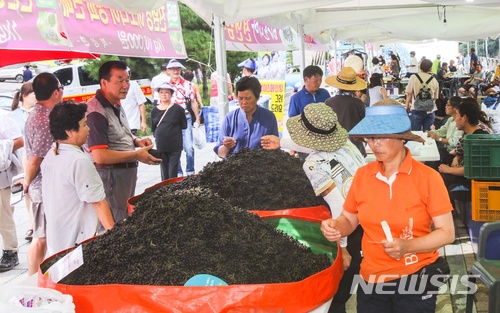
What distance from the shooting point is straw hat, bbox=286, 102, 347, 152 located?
258 cm

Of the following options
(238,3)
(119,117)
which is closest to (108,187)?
(119,117)

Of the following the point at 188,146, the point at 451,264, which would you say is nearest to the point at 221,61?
the point at 451,264

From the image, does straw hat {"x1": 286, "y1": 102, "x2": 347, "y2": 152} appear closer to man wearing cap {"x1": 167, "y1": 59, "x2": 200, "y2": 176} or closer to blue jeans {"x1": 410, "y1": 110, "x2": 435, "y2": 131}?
man wearing cap {"x1": 167, "y1": 59, "x2": 200, "y2": 176}

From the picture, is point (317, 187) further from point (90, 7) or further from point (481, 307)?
point (90, 7)

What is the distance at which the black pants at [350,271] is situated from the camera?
108 inches

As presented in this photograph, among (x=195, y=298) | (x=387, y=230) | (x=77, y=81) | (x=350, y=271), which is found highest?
(x=77, y=81)

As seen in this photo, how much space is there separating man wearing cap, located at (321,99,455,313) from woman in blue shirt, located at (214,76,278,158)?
1.99 m

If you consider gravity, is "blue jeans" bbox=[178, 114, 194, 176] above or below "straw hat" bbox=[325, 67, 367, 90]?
below

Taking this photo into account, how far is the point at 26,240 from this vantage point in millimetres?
5395

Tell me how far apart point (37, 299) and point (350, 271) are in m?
1.59

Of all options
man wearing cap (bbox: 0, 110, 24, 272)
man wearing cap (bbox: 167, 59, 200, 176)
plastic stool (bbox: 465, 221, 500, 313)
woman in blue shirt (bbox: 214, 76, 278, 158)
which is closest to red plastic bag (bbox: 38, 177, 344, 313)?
plastic stool (bbox: 465, 221, 500, 313)

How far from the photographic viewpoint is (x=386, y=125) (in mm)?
2107

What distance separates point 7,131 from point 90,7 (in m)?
1.50

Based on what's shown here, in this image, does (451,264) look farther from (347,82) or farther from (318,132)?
(318,132)
